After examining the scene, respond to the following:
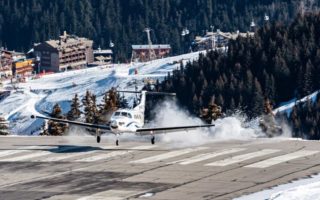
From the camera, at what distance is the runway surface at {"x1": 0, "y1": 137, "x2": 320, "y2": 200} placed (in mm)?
45188

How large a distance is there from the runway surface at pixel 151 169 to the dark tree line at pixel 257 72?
76.8 metres

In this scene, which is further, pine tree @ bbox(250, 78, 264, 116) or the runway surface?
pine tree @ bbox(250, 78, 264, 116)

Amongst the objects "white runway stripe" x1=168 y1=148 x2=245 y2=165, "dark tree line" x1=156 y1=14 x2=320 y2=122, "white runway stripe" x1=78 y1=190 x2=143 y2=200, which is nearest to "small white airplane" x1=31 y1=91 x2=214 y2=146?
"white runway stripe" x1=168 y1=148 x2=245 y2=165

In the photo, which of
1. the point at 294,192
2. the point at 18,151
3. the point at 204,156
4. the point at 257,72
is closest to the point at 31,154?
the point at 18,151

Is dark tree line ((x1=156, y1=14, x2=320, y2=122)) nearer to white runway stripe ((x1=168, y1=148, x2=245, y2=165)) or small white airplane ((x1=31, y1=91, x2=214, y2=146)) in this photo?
small white airplane ((x1=31, y1=91, x2=214, y2=146))

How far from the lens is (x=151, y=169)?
51.4 meters

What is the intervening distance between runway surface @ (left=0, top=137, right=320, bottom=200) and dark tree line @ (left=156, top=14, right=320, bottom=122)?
252 feet

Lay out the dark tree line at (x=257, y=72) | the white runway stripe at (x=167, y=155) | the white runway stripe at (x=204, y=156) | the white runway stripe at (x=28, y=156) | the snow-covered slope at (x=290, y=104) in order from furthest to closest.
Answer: the dark tree line at (x=257, y=72), the snow-covered slope at (x=290, y=104), the white runway stripe at (x=28, y=156), the white runway stripe at (x=167, y=155), the white runway stripe at (x=204, y=156)

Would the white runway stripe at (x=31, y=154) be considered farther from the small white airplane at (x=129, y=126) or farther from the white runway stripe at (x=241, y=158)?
the white runway stripe at (x=241, y=158)

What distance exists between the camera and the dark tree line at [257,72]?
141125mm

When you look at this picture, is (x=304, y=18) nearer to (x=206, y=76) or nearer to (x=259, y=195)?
(x=206, y=76)

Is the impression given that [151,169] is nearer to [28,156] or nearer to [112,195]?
[112,195]

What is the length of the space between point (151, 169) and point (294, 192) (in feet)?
40.5

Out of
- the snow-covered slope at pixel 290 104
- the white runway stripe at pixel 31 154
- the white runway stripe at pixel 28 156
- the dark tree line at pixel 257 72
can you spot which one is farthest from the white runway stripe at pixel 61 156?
the dark tree line at pixel 257 72
